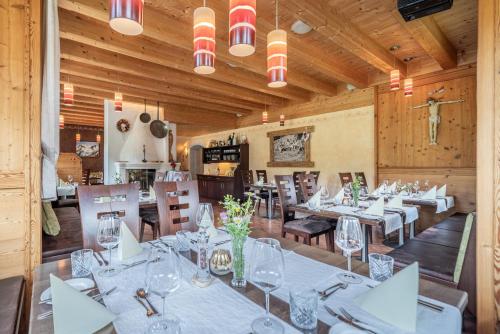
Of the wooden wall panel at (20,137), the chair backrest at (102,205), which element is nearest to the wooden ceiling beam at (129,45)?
the wooden wall panel at (20,137)

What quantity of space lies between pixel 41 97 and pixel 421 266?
2.98 m

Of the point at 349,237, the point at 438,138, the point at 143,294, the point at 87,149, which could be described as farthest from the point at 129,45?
the point at 87,149

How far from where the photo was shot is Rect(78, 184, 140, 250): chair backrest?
1.59 metres

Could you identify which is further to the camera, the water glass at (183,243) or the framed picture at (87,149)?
the framed picture at (87,149)

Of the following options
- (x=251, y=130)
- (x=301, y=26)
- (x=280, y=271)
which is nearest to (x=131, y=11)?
(x=280, y=271)

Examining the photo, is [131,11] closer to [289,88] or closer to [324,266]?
[324,266]

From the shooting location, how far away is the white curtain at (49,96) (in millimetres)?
1877

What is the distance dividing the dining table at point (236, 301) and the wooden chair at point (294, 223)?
1597mm

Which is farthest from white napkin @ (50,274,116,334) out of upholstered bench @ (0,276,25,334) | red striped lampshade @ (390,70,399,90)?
red striped lampshade @ (390,70,399,90)

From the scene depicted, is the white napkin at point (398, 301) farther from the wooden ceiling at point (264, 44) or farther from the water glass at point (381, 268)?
the wooden ceiling at point (264, 44)

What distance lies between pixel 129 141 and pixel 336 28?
5.45 m

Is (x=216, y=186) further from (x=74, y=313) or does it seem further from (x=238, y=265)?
(x=74, y=313)

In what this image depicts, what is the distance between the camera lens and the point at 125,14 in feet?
4.09

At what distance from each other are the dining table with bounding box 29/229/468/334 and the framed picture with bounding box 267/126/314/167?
17.6ft
